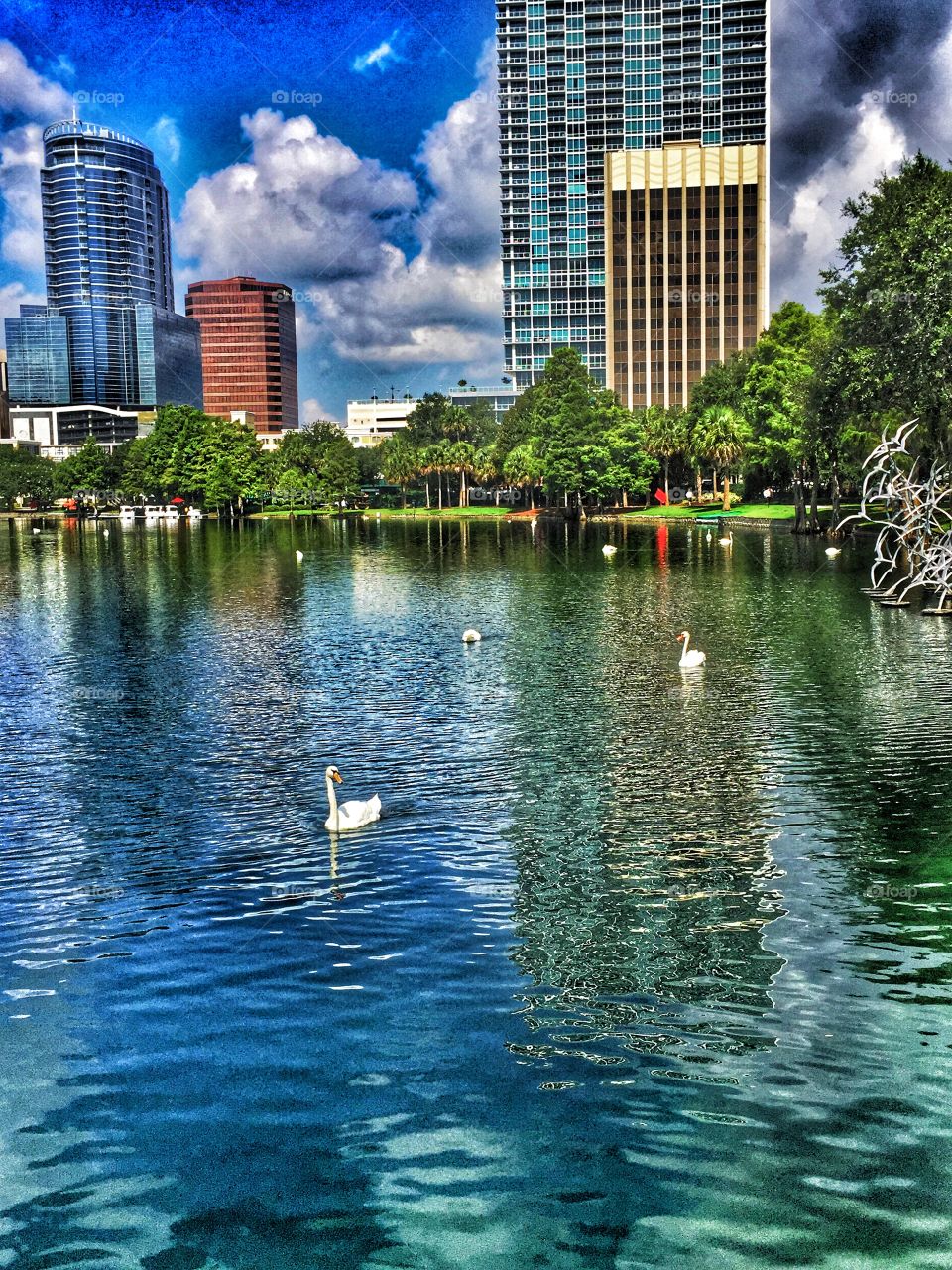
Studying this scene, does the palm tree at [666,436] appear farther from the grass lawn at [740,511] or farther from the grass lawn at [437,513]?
the grass lawn at [437,513]

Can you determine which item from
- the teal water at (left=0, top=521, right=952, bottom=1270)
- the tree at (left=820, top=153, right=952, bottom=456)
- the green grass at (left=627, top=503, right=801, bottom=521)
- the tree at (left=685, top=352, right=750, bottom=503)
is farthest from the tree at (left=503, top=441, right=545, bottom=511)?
the teal water at (left=0, top=521, right=952, bottom=1270)

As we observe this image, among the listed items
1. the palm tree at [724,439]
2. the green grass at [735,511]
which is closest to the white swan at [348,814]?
the green grass at [735,511]

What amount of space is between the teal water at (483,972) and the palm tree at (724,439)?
98379 mm

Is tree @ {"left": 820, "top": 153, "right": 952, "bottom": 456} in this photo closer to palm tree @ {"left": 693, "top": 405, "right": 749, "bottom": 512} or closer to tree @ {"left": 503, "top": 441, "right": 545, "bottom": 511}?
palm tree @ {"left": 693, "top": 405, "right": 749, "bottom": 512}

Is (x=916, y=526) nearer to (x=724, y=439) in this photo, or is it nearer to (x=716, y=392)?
(x=724, y=439)

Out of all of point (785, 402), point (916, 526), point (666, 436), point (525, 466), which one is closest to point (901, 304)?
point (916, 526)

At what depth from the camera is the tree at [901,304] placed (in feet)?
166

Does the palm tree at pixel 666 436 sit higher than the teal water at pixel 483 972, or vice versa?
the palm tree at pixel 666 436

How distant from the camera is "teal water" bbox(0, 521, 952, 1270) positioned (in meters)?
11.0

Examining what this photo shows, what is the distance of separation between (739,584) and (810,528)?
42958mm

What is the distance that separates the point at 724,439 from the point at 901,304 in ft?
266

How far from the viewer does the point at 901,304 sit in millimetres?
52438

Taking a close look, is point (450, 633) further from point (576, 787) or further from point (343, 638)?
point (576, 787)

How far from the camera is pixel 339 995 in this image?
50.3 feet
